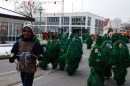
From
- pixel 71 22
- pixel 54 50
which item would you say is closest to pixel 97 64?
pixel 54 50

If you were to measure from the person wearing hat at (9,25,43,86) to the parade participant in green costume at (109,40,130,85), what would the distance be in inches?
150

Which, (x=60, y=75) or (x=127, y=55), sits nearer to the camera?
(x=127, y=55)

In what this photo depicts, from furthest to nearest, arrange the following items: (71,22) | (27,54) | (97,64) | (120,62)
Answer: (71,22) < (120,62) < (97,64) < (27,54)

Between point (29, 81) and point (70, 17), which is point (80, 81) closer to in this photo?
point (29, 81)

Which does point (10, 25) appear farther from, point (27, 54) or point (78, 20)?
point (78, 20)

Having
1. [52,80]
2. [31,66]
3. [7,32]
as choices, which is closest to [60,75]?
[52,80]

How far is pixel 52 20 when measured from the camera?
66.4 meters

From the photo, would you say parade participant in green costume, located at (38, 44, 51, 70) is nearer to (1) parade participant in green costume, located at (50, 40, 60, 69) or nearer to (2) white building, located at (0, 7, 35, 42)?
(1) parade participant in green costume, located at (50, 40, 60, 69)

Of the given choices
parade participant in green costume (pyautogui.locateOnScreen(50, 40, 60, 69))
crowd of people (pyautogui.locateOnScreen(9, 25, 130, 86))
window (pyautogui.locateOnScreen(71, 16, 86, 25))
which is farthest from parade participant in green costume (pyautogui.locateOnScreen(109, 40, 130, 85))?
window (pyautogui.locateOnScreen(71, 16, 86, 25))

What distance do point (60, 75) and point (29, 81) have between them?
495 cm

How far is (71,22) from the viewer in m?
62.9

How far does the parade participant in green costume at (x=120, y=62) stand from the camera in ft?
23.5

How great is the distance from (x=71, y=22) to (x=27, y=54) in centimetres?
5929

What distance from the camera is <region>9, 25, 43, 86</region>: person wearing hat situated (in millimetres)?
4086
